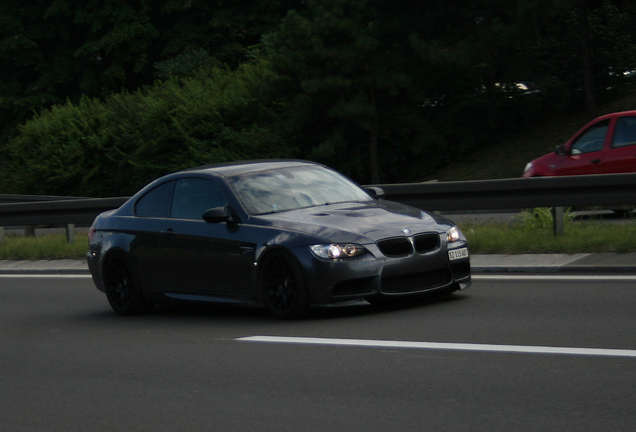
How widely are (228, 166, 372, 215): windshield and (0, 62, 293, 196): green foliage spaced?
71.1ft

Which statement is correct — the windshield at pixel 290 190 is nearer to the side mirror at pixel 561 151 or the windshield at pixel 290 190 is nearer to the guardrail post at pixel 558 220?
the guardrail post at pixel 558 220

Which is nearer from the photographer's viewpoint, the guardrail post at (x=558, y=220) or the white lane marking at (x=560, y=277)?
the white lane marking at (x=560, y=277)

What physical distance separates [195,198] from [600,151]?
344 inches

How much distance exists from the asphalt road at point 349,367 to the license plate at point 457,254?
1.43ft

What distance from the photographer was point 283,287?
29.7 ft

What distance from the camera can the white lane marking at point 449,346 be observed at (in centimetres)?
692

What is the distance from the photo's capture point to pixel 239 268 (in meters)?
9.33

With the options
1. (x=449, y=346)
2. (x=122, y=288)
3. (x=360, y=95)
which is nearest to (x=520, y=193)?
(x=122, y=288)

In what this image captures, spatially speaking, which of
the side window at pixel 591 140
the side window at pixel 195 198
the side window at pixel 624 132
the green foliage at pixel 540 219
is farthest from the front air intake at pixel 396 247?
the side window at pixel 591 140

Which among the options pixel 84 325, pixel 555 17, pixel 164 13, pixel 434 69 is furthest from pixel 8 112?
pixel 84 325

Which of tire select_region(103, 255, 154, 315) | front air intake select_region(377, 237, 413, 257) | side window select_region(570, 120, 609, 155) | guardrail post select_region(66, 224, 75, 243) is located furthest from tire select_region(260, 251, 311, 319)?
guardrail post select_region(66, 224, 75, 243)

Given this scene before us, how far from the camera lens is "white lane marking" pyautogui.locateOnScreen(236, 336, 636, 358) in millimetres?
6918

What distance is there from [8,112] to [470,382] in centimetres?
4225

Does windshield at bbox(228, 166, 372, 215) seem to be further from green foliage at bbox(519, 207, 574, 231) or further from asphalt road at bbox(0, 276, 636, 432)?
green foliage at bbox(519, 207, 574, 231)
